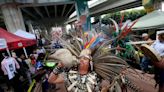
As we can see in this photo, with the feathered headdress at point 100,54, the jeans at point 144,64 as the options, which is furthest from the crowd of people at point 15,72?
the jeans at point 144,64

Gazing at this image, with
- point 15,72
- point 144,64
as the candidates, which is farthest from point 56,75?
point 144,64

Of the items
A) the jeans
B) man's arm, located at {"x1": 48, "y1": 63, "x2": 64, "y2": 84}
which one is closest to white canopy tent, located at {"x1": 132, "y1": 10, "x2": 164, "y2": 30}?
the jeans

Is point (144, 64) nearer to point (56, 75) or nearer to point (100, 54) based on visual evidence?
point (100, 54)

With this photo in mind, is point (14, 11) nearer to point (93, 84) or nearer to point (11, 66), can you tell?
point (11, 66)

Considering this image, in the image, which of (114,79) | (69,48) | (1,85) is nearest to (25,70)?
(1,85)

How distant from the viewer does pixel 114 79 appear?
2.77 meters

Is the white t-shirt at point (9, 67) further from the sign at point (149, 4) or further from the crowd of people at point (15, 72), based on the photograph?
the sign at point (149, 4)

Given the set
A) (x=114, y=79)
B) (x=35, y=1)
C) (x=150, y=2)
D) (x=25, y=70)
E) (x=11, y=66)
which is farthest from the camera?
(x=35, y=1)

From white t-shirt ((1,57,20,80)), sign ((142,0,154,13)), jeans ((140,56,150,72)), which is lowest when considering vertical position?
jeans ((140,56,150,72))

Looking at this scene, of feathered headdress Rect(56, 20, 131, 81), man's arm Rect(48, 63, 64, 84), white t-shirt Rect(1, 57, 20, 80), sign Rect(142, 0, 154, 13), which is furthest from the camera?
sign Rect(142, 0, 154, 13)

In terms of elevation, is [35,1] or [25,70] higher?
[35,1]

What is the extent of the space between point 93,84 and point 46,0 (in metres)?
20.6

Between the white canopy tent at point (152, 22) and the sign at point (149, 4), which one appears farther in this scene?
the sign at point (149, 4)

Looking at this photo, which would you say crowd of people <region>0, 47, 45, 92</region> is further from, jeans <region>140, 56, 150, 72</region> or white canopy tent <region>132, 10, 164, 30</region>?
white canopy tent <region>132, 10, 164, 30</region>
